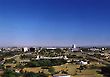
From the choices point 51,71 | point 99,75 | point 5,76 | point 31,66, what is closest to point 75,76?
point 99,75

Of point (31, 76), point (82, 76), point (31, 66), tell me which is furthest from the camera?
point (31, 66)

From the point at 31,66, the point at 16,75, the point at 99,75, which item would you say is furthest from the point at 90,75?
the point at 31,66

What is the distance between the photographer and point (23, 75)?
33562 millimetres

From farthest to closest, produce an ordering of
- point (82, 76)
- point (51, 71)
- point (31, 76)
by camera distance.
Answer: point (51, 71)
point (82, 76)
point (31, 76)

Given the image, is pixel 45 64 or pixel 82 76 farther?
pixel 45 64

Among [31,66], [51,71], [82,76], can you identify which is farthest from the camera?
[31,66]

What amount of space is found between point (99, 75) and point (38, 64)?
16.5 metres

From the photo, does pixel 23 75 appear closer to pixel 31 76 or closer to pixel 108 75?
pixel 31 76

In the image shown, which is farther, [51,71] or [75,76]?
[51,71]

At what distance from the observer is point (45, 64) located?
4903cm

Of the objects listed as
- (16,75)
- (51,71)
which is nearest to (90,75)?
(51,71)

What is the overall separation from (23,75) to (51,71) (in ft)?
22.5

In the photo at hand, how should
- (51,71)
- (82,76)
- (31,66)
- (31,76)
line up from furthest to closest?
1. (31,66)
2. (51,71)
3. (82,76)
4. (31,76)

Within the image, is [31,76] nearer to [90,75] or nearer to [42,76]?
[42,76]
